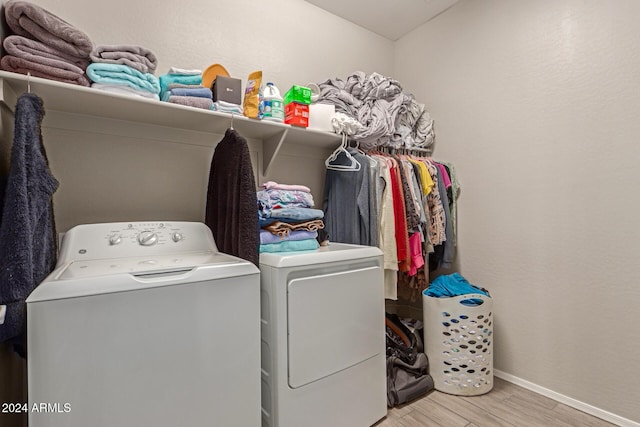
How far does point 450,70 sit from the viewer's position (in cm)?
234

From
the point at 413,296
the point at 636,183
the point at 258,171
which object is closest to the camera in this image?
the point at 636,183

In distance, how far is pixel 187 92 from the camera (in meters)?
1.44

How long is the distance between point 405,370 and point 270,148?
1586 mm

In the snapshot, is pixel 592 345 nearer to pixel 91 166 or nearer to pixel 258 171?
pixel 258 171

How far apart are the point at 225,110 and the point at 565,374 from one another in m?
2.36

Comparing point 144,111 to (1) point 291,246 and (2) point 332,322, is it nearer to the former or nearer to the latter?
(1) point 291,246

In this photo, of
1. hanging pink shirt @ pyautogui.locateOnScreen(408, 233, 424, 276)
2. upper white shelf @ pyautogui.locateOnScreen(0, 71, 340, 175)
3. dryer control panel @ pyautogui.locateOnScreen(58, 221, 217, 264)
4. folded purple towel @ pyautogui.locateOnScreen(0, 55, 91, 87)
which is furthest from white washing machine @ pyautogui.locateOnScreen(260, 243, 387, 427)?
folded purple towel @ pyautogui.locateOnScreen(0, 55, 91, 87)

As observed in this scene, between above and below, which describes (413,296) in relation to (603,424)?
above

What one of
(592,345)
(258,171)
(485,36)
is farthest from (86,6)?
(592,345)

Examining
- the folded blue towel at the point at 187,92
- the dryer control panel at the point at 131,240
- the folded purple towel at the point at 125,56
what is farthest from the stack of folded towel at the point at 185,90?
the dryer control panel at the point at 131,240

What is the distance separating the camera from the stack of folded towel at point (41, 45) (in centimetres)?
112

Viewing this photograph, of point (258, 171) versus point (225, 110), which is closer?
point (225, 110)

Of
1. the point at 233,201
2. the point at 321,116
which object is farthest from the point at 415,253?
the point at 233,201

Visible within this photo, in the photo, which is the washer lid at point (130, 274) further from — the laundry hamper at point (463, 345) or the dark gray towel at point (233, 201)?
the laundry hamper at point (463, 345)
